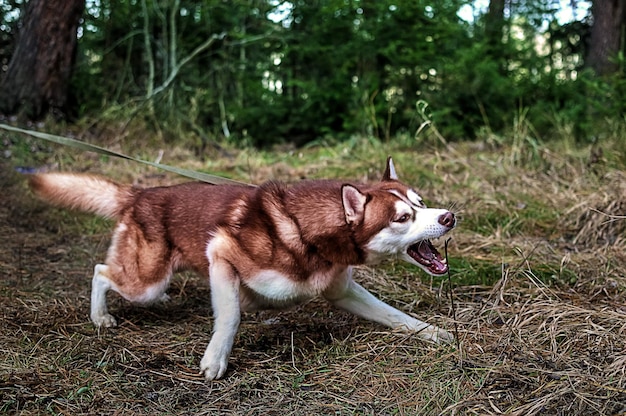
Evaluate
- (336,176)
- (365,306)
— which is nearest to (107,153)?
(365,306)

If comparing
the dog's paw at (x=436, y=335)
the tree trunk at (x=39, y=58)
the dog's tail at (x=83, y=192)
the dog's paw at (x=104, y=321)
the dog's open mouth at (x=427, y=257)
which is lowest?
the dog's paw at (x=104, y=321)

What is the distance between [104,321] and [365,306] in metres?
1.46

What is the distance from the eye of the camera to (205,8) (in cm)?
1062

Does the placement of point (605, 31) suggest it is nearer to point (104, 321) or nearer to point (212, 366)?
point (104, 321)

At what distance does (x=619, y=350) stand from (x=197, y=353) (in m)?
1.95

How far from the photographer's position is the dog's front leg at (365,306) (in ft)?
10.9

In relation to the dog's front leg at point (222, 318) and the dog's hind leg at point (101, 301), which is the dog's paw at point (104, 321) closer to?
the dog's hind leg at point (101, 301)

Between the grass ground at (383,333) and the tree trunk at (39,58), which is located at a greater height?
the tree trunk at (39,58)

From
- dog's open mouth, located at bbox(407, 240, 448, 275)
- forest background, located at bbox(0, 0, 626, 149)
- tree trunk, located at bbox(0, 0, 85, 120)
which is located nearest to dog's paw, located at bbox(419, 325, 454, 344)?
dog's open mouth, located at bbox(407, 240, 448, 275)

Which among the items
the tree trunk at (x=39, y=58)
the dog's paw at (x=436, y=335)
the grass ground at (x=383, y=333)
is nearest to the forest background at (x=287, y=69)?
the tree trunk at (x=39, y=58)

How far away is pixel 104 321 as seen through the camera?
3582 millimetres

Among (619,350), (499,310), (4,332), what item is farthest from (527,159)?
(4,332)

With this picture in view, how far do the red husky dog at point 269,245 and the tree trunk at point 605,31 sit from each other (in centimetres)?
920

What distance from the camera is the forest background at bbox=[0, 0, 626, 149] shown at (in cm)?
905
